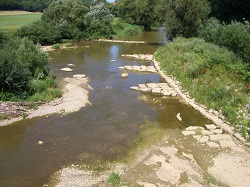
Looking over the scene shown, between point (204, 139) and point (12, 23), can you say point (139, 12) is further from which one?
point (204, 139)

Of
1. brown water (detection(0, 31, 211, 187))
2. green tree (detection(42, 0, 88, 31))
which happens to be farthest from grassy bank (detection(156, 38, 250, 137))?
green tree (detection(42, 0, 88, 31))

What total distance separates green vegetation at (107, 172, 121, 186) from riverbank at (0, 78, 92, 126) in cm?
745

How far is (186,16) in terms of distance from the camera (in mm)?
36531

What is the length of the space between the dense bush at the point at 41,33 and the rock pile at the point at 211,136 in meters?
32.9

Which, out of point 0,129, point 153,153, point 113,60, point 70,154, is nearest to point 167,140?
point 153,153

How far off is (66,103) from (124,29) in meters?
45.1

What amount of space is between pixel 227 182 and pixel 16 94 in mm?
13507

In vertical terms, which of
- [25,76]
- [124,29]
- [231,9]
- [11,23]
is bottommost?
[124,29]

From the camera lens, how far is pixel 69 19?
48281 mm

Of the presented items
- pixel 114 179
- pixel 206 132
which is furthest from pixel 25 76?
pixel 206 132

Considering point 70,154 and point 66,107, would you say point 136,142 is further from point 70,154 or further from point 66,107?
point 66,107

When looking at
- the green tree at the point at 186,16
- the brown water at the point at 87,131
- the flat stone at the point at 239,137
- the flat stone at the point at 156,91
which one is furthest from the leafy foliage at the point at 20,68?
the green tree at the point at 186,16

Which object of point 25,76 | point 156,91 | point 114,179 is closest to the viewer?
point 114,179

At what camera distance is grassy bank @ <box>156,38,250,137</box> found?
1530cm
